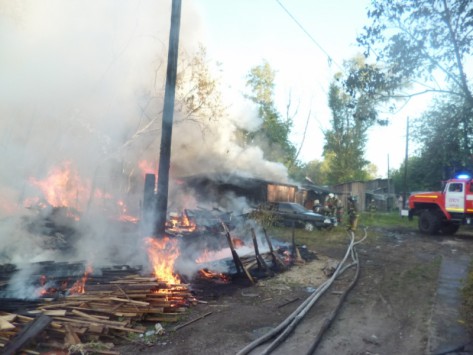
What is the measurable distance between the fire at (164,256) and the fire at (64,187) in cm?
624

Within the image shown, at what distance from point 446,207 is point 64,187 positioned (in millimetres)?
16178

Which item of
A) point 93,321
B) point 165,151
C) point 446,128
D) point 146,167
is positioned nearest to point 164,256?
point 165,151

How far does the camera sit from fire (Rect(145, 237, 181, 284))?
702 centimetres

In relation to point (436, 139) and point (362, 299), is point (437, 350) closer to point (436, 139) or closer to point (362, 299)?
point (362, 299)

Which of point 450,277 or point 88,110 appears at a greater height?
point 88,110

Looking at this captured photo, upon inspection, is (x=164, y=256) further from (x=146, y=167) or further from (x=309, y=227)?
(x=146, y=167)

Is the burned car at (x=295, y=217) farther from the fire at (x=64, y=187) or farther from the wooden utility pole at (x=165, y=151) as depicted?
the wooden utility pole at (x=165, y=151)

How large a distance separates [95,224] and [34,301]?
4.99 m

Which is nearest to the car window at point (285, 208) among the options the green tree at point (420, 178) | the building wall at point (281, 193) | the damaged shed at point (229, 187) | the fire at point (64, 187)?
the damaged shed at point (229, 187)

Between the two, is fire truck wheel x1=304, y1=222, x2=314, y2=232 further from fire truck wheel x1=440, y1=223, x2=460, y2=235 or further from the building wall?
fire truck wheel x1=440, y1=223, x2=460, y2=235

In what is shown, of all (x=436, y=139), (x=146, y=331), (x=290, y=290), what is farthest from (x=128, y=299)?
(x=436, y=139)

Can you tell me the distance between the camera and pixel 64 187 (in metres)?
13.8

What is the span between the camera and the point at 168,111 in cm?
873

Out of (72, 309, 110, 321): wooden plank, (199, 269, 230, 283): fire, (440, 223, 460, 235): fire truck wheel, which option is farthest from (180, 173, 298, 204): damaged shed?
(72, 309, 110, 321): wooden plank
